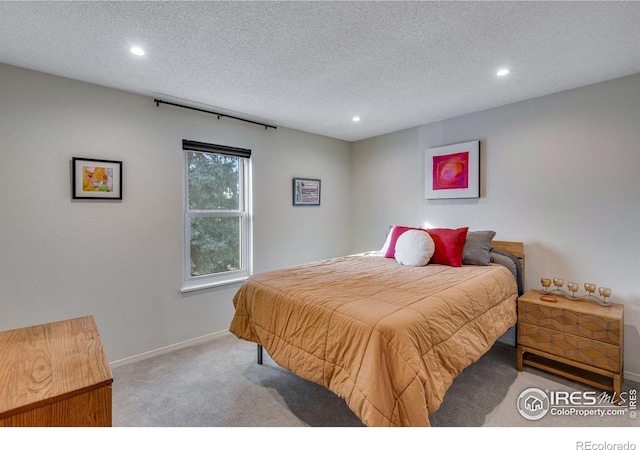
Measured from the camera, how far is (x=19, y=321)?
2205mm

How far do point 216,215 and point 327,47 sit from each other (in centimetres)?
206

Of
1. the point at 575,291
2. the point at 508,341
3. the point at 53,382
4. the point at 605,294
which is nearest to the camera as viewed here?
the point at 53,382

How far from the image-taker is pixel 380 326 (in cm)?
147

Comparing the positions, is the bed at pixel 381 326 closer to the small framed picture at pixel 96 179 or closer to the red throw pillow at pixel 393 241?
the red throw pillow at pixel 393 241

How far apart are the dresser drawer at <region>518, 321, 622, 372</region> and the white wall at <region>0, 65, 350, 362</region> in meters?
2.71

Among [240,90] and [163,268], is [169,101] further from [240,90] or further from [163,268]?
[163,268]

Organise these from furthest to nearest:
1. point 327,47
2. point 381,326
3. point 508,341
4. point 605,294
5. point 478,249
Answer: point 508,341
point 478,249
point 605,294
point 327,47
point 381,326

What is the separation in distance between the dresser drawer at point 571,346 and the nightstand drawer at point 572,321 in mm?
31

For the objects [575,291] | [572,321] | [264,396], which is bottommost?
[264,396]

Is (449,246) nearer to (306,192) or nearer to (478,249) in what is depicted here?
(478,249)

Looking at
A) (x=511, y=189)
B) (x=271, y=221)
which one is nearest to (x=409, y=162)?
(x=511, y=189)

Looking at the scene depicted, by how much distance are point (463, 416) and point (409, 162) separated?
279 cm

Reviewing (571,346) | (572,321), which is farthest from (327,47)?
(571,346)

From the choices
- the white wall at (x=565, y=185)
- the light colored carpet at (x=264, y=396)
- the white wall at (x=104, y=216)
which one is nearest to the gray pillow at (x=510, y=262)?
the white wall at (x=565, y=185)
